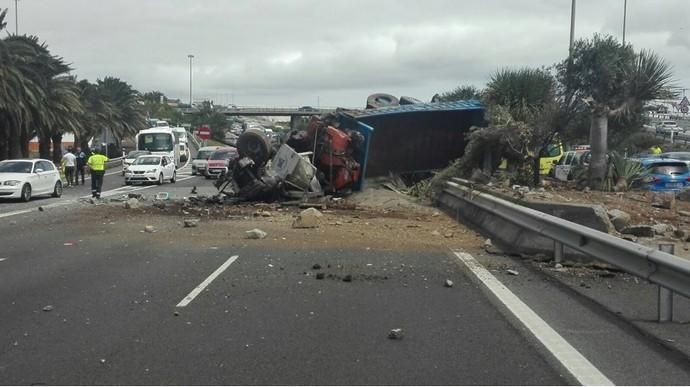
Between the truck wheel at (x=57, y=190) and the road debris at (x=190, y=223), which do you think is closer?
the road debris at (x=190, y=223)

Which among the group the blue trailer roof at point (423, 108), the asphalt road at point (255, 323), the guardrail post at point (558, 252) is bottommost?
the asphalt road at point (255, 323)

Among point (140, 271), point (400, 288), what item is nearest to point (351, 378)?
point (400, 288)

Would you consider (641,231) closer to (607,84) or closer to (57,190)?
(607,84)

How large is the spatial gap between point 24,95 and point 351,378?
126 feet

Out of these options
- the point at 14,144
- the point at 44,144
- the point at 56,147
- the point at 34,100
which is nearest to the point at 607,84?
the point at 34,100

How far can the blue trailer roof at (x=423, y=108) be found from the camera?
64.8ft

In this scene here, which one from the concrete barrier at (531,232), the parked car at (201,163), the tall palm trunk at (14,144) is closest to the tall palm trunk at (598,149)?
the concrete barrier at (531,232)

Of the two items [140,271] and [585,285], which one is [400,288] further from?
[140,271]

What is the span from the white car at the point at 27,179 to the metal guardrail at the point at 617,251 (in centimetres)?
1713

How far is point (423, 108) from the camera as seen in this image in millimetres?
20641

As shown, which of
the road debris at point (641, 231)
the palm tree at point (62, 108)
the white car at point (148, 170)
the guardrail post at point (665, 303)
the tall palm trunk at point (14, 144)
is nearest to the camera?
the guardrail post at point (665, 303)

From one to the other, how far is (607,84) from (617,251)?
1441 cm

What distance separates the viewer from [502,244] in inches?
466

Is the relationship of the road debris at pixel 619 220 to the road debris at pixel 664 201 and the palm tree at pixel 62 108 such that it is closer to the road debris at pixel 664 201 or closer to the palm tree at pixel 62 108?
the road debris at pixel 664 201
